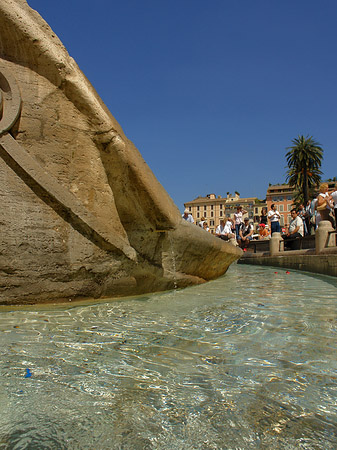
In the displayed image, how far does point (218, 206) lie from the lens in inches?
3693

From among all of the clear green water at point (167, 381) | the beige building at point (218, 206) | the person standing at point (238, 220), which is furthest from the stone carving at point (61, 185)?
the beige building at point (218, 206)

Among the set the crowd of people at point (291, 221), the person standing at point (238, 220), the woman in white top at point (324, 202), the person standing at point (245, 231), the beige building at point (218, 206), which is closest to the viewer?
the woman in white top at point (324, 202)

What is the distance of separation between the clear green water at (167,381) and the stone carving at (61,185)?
2.04ft

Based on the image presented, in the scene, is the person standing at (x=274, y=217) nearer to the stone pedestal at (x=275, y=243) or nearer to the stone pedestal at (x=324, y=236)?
the stone pedestal at (x=275, y=243)

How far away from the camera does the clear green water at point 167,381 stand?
4.79 feet

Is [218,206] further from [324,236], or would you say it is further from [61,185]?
[61,185]

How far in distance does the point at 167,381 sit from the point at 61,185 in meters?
2.62

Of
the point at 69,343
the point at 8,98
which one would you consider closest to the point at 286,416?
the point at 69,343

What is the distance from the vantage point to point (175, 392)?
1.85 m

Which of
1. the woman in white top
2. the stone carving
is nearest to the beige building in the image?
the woman in white top

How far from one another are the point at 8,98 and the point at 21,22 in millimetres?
813

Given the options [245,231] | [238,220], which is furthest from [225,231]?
[245,231]

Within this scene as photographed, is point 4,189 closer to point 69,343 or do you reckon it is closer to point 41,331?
point 41,331

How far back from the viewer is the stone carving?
3.73m
